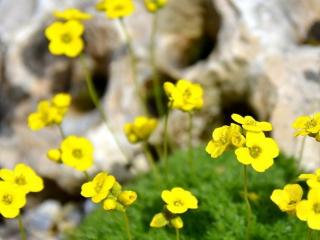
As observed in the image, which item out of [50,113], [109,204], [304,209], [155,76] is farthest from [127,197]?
[155,76]

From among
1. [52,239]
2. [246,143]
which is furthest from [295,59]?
[52,239]

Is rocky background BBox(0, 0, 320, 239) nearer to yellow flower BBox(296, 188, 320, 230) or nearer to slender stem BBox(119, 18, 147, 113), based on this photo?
slender stem BBox(119, 18, 147, 113)

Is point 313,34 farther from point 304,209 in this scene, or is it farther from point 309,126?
point 304,209

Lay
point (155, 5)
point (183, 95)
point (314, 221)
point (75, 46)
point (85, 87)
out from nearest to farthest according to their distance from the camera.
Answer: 1. point (314, 221)
2. point (183, 95)
3. point (75, 46)
4. point (155, 5)
5. point (85, 87)

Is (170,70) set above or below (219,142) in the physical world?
below

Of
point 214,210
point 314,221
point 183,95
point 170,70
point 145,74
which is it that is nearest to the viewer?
point 314,221

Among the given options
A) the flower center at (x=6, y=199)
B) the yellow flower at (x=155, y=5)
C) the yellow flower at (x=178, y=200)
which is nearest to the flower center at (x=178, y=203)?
the yellow flower at (x=178, y=200)

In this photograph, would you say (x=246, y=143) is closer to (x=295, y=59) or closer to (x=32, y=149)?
(x=295, y=59)
